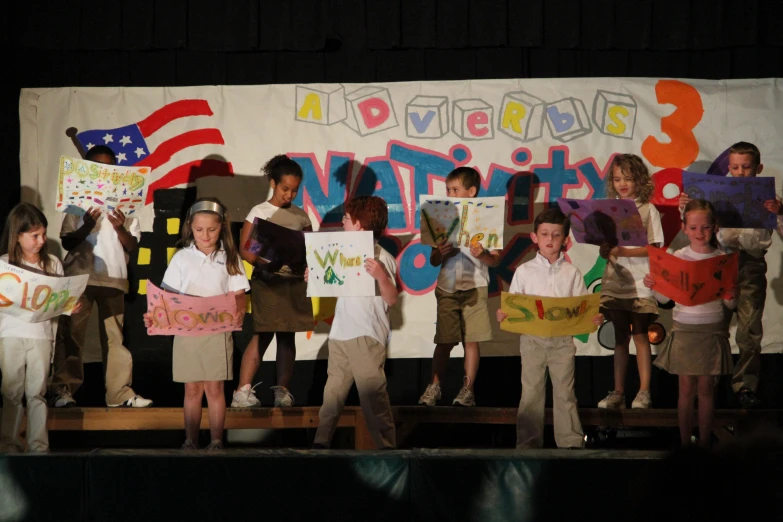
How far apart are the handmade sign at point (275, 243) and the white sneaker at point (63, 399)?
149 cm

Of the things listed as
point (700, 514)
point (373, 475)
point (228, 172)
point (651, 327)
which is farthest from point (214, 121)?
point (700, 514)

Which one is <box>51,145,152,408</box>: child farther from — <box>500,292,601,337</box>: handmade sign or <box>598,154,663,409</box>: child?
<box>598,154,663,409</box>: child

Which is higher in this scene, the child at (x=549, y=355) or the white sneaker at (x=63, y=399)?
the child at (x=549, y=355)

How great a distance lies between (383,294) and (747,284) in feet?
8.11

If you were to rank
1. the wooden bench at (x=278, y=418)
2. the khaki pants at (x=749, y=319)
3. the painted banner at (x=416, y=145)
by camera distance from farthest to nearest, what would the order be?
the painted banner at (x=416, y=145)
the khaki pants at (x=749, y=319)
the wooden bench at (x=278, y=418)

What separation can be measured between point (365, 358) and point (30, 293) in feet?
5.95

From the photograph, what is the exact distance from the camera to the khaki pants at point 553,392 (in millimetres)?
5020

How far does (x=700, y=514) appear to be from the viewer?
1669mm

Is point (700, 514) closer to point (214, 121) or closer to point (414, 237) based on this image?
point (414, 237)

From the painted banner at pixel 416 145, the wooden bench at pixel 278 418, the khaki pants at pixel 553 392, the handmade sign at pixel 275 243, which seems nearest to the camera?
the khaki pants at pixel 553 392

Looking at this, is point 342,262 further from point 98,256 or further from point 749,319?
point 749,319

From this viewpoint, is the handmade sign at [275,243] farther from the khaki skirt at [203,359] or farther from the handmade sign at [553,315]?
the handmade sign at [553,315]

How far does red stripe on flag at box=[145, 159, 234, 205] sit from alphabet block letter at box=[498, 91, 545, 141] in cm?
204

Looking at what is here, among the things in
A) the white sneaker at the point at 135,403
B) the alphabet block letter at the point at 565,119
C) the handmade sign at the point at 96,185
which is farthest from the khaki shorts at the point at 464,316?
the handmade sign at the point at 96,185
